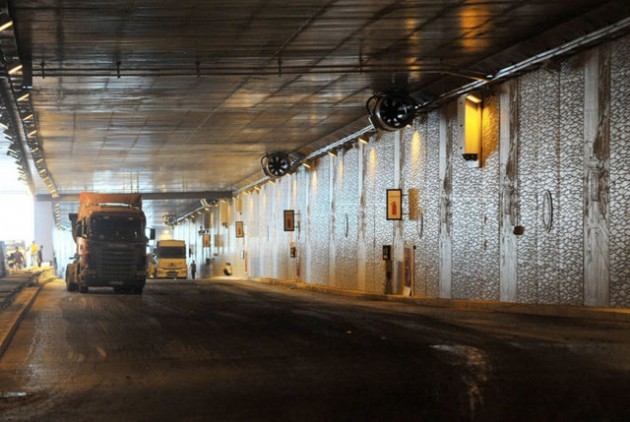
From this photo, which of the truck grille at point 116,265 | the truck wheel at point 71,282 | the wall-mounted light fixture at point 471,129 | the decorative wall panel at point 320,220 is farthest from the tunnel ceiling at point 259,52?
the decorative wall panel at point 320,220

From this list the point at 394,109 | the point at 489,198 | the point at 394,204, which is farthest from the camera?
the point at 394,204

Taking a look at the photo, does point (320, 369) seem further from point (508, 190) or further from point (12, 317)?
point (508, 190)

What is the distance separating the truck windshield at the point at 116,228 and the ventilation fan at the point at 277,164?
11.0m

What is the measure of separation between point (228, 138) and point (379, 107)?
12.6m

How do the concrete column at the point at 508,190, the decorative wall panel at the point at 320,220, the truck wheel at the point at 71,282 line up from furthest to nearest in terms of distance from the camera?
the decorative wall panel at the point at 320,220, the truck wheel at the point at 71,282, the concrete column at the point at 508,190

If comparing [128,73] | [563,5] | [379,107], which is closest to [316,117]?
[379,107]

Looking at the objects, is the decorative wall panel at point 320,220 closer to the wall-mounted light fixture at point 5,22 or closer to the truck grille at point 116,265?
the truck grille at point 116,265

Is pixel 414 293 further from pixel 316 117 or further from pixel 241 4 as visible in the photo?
pixel 241 4

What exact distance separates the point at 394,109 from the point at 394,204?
12.6 feet

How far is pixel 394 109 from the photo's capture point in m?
30.8

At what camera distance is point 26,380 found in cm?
1280

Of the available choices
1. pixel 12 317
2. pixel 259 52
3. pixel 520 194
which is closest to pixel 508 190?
pixel 520 194

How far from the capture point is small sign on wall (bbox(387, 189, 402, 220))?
109ft

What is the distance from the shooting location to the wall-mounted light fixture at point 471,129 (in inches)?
1069
